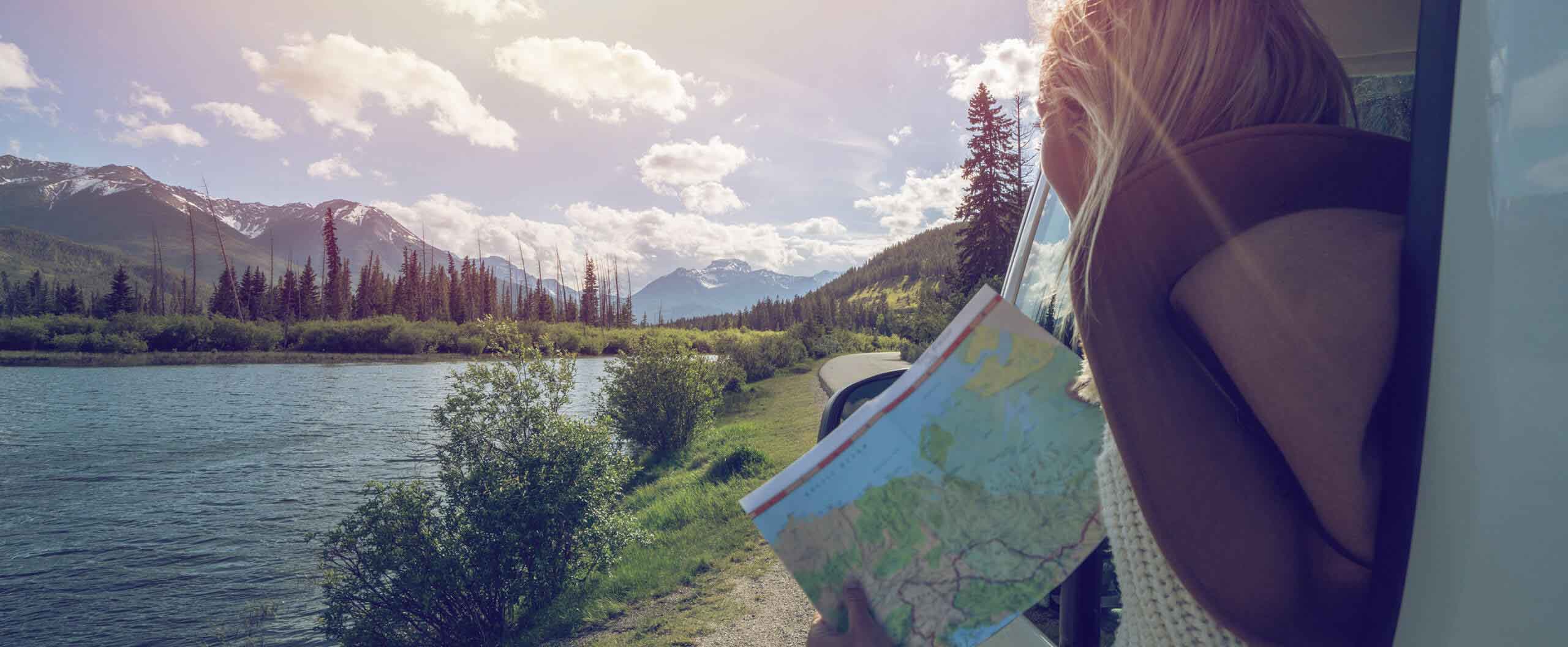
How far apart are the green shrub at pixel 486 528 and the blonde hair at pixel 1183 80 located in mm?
8245

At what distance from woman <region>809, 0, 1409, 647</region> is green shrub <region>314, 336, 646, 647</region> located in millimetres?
8222

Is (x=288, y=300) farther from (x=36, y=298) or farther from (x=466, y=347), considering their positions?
(x=36, y=298)

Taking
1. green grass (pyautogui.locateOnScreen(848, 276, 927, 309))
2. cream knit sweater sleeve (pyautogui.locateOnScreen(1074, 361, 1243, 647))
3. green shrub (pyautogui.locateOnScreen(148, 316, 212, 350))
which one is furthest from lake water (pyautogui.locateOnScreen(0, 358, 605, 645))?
green grass (pyautogui.locateOnScreen(848, 276, 927, 309))

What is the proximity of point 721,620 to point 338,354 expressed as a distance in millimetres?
60915

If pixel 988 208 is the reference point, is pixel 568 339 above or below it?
below

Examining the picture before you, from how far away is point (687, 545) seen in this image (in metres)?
9.97

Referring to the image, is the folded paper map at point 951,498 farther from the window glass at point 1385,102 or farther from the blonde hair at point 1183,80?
the window glass at point 1385,102

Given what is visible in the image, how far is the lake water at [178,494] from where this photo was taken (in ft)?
43.1

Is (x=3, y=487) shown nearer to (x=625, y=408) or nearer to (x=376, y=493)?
(x=625, y=408)

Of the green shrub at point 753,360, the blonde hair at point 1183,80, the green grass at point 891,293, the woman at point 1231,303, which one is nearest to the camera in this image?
the woman at point 1231,303

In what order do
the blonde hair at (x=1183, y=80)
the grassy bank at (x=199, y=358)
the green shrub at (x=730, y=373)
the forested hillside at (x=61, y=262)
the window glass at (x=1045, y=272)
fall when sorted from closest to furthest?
the blonde hair at (x=1183, y=80)
the window glass at (x=1045, y=272)
the green shrub at (x=730, y=373)
the grassy bank at (x=199, y=358)
the forested hillside at (x=61, y=262)

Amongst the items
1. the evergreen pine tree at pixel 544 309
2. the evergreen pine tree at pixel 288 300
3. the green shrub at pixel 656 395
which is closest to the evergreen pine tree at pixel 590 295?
the evergreen pine tree at pixel 544 309

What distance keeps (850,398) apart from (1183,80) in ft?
3.94

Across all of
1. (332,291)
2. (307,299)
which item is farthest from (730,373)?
(332,291)
